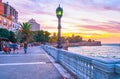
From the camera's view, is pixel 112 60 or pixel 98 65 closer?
pixel 112 60

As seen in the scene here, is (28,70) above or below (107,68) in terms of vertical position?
below

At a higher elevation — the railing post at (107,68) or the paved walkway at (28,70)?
the railing post at (107,68)

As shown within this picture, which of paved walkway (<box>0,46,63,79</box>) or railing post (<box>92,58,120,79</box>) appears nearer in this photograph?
railing post (<box>92,58,120,79</box>)

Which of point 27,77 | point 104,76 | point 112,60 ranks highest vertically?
point 112,60

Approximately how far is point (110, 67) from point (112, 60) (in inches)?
6.7

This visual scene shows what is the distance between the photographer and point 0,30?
6488 cm

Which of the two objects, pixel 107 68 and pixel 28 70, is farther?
pixel 28 70

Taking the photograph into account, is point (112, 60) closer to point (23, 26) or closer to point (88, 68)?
point (88, 68)

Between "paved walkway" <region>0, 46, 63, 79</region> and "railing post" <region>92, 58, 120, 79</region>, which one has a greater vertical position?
"railing post" <region>92, 58, 120, 79</region>

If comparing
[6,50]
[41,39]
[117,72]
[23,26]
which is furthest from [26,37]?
[117,72]

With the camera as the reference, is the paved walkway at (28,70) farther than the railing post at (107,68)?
Yes

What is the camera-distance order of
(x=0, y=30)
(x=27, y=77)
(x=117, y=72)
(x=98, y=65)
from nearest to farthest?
1. (x=117, y=72)
2. (x=98, y=65)
3. (x=27, y=77)
4. (x=0, y=30)

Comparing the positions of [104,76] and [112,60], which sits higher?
[112,60]

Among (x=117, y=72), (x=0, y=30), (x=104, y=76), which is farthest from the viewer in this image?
(x=0, y=30)
